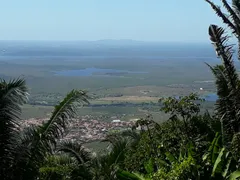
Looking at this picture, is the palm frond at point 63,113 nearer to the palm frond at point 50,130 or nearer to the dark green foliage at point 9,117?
the palm frond at point 50,130

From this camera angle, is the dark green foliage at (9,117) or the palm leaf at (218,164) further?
the dark green foliage at (9,117)

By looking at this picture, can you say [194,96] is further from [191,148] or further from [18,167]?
[18,167]

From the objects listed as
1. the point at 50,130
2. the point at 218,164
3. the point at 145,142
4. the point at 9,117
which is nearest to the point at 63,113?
the point at 50,130

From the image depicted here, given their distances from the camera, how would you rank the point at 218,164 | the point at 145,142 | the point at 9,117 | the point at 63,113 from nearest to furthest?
the point at 218,164, the point at 9,117, the point at 145,142, the point at 63,113

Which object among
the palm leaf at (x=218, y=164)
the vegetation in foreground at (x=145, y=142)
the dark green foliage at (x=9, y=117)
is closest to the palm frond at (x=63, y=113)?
the vegetation in foreground at (x=145, y=142)

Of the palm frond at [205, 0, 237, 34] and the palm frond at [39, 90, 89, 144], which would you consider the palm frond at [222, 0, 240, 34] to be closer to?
the palm frond at [205, 0, 237, 34]

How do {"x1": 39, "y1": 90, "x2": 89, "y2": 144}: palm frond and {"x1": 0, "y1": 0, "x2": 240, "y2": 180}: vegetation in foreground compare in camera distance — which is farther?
{"x1": 39, "y1": 90, "x2": 89, "y2": 144}: palm frond

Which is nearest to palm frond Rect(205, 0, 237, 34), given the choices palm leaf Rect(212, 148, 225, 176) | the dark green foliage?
palm leaf Rect(212, 148, 225, 176)

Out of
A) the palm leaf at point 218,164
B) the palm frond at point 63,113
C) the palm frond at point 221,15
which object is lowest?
the palm leaf at point 218,164

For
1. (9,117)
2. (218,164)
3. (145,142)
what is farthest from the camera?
(145,142)

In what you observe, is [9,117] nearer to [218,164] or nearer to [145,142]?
[145,142]

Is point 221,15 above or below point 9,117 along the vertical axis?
above
